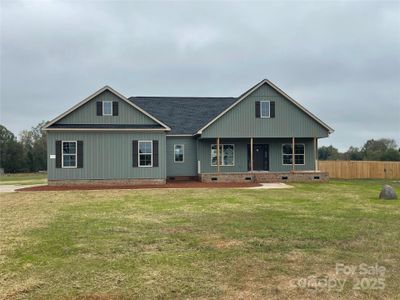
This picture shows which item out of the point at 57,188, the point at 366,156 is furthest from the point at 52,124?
the point at 366,156

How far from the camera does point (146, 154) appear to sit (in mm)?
23250

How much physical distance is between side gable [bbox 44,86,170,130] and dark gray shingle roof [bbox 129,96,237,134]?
397 centimetres

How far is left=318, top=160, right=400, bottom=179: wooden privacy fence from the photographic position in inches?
1394

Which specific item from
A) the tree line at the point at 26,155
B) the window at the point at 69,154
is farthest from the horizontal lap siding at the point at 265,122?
the tree line at the point at 26,155

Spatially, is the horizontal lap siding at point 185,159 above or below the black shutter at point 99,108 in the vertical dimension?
below

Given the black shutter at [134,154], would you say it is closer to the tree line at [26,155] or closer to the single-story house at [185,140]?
the single-story house at [185,140]

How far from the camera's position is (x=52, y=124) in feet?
73.8

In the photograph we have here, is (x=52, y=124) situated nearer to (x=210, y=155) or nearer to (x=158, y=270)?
(x=210, y=155)

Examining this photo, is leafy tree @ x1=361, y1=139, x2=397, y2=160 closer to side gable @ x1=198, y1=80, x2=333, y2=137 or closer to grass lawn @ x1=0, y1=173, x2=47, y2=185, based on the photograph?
side gable @ x1=198, y1=80, x2=333, y2=137

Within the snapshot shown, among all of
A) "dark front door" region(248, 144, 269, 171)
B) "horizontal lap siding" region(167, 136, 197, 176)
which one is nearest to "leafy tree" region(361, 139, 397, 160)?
"dark front door" region(248, 144, 269, 171)

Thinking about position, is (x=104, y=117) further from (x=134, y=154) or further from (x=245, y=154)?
(x=245, y=154)

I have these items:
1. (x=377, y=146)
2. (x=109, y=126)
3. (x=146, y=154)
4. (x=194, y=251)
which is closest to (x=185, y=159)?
(x=146, y=154)

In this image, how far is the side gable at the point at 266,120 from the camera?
24875mm

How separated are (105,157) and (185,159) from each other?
6062 mm
